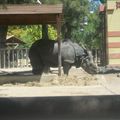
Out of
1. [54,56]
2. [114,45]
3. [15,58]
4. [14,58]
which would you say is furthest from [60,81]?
[15,58]

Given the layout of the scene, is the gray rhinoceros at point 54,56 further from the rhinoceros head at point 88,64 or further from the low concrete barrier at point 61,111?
the low concrete barrier at point 61,111

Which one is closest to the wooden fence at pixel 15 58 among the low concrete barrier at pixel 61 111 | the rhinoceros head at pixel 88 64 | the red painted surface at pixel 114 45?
the red painted surface at pixel 114 45

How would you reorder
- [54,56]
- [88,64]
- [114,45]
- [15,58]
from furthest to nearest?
[15,58] → [114,45] → [88,64] → [54,56]

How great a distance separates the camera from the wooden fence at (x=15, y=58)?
1486 inches

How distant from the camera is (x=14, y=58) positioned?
1513 inches

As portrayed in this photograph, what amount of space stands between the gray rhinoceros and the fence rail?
11467mm

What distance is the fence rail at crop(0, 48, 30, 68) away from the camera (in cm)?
3775

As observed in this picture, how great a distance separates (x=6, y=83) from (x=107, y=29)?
9.07m

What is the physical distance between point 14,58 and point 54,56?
13535 mm

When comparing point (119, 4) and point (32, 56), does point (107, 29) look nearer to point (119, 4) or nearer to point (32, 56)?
point (119, 4)

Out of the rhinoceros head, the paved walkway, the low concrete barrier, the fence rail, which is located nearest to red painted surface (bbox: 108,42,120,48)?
the rhinoceros head

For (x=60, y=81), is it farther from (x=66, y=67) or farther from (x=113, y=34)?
(x=113, y=34)

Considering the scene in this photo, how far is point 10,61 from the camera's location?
126 ft

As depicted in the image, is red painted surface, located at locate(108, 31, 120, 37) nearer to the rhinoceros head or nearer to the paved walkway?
the rhinoceros head
